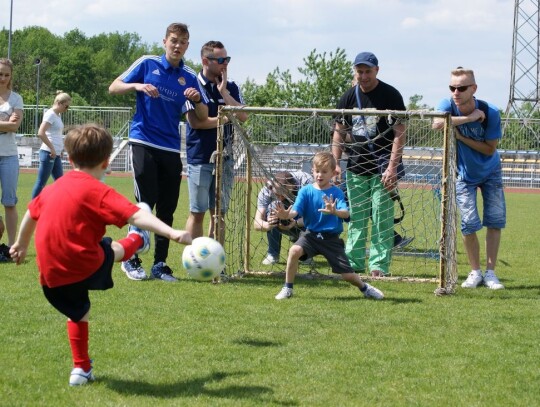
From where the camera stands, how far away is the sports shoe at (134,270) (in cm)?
809

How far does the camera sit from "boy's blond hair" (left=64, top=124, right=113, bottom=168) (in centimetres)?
462

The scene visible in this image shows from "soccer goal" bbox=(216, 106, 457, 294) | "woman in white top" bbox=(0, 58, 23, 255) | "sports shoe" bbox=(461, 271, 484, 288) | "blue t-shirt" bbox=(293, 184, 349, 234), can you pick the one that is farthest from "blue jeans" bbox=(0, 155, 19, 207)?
"sports shoe" bbox=(461, 271, 484, 288)

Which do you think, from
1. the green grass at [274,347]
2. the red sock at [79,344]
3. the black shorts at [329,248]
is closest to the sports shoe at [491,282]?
the green grass at [274,347]

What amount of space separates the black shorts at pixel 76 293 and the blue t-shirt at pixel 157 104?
3.51 m

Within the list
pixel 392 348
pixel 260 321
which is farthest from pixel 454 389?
pixel 260 321

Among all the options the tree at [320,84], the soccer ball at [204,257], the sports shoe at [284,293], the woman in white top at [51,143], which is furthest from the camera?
the tree at [320,84]

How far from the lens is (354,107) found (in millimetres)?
8703

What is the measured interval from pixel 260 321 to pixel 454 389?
6.53 feet

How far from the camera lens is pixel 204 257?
5074 mm

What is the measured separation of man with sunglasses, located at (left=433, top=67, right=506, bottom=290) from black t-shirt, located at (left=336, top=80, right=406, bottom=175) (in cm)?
61

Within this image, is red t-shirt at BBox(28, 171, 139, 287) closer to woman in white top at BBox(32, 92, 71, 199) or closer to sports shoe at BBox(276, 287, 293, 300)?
sports shoe at BBox(276, 287, 293, 300)

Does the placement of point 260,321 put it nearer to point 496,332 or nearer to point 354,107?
point 496,332

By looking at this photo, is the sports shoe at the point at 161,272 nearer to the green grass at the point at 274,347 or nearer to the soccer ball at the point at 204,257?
the green grass at the point at 274,347

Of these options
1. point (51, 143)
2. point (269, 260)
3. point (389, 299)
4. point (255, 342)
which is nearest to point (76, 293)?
point (255, 342)
